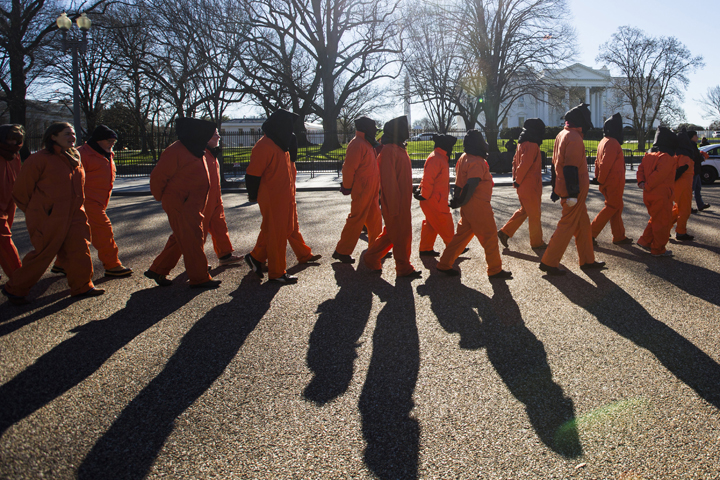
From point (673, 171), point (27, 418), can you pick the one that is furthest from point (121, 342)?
point (673, 171)

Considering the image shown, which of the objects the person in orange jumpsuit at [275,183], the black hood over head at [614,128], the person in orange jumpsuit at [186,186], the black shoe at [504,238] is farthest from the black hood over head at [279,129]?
the black hood over head at [614,128]

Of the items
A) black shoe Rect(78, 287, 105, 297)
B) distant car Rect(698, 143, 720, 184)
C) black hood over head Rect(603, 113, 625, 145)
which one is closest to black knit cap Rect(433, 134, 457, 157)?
black hood over head Rect(603, 113, 625, 145)

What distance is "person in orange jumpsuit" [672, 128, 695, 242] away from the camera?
7.56 metres

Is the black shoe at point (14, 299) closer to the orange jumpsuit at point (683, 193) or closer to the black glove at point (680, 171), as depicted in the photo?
the orange jumpsuit at point (683, 193)

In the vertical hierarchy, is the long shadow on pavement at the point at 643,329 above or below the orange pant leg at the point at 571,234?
below

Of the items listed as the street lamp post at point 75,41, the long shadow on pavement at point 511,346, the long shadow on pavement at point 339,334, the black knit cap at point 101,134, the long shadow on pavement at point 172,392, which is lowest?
the long shadow on pavement at point 511,346

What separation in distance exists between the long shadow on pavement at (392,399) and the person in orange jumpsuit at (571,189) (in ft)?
7.12

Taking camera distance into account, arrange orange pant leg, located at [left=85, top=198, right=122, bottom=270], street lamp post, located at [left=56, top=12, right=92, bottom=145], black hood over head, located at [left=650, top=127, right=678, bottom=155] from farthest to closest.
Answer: street lamp post, located at [left=56, top=12, right=92, bottom=145], black hood over head, located at [left=650, top=127, right=678, bottom=155], orange pant leg, located at [left=85, top=198, right=122, bottom=270]

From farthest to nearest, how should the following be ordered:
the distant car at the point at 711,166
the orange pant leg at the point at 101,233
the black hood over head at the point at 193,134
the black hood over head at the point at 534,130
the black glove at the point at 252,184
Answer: the distant car at the point at 711,166
the black hood over head at the point at 534,130
the orange pant leg at the point at 101,233
the black glove at the point at 252,184
the black hood over head at the point at 193,134

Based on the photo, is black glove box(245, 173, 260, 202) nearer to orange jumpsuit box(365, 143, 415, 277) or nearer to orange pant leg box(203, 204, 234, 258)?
orange jumpsuit box(365, 143, 415, 277)

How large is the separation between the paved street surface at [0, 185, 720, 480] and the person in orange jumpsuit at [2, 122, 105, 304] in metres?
0.36

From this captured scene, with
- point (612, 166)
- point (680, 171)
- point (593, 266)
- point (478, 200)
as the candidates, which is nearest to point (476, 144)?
point (478, 200)

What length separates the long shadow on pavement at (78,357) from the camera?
123 inches

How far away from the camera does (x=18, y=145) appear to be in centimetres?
562
